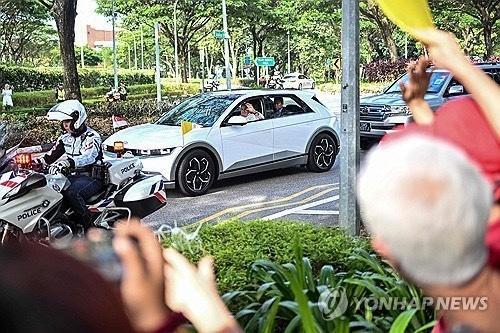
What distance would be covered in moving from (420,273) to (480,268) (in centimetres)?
12

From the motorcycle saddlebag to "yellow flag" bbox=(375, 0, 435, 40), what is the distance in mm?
4440

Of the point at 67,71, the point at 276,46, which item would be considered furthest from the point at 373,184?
the point at 276,46

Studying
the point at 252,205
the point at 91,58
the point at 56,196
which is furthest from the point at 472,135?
the point at 91,58

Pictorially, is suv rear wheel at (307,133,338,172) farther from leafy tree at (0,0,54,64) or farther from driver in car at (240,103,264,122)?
leafy tree at (0,0,54,64)

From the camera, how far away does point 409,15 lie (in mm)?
1794

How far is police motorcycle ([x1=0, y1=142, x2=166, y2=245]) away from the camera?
5.20m

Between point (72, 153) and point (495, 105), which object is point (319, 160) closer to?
point (72, 153)

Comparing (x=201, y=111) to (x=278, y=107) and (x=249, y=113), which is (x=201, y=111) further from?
(x=278, y=107)

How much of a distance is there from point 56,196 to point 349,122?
250 cm

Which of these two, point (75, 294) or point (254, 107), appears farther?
point (254, 107)

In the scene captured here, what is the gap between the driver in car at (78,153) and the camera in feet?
19.2

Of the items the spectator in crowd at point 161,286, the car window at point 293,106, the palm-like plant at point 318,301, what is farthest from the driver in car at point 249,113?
the spectator in crowd at point 161,286

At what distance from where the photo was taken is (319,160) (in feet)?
36.4

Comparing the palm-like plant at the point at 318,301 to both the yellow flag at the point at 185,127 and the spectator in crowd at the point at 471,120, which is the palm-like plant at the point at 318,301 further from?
the yellow flag at the point at 185,127
